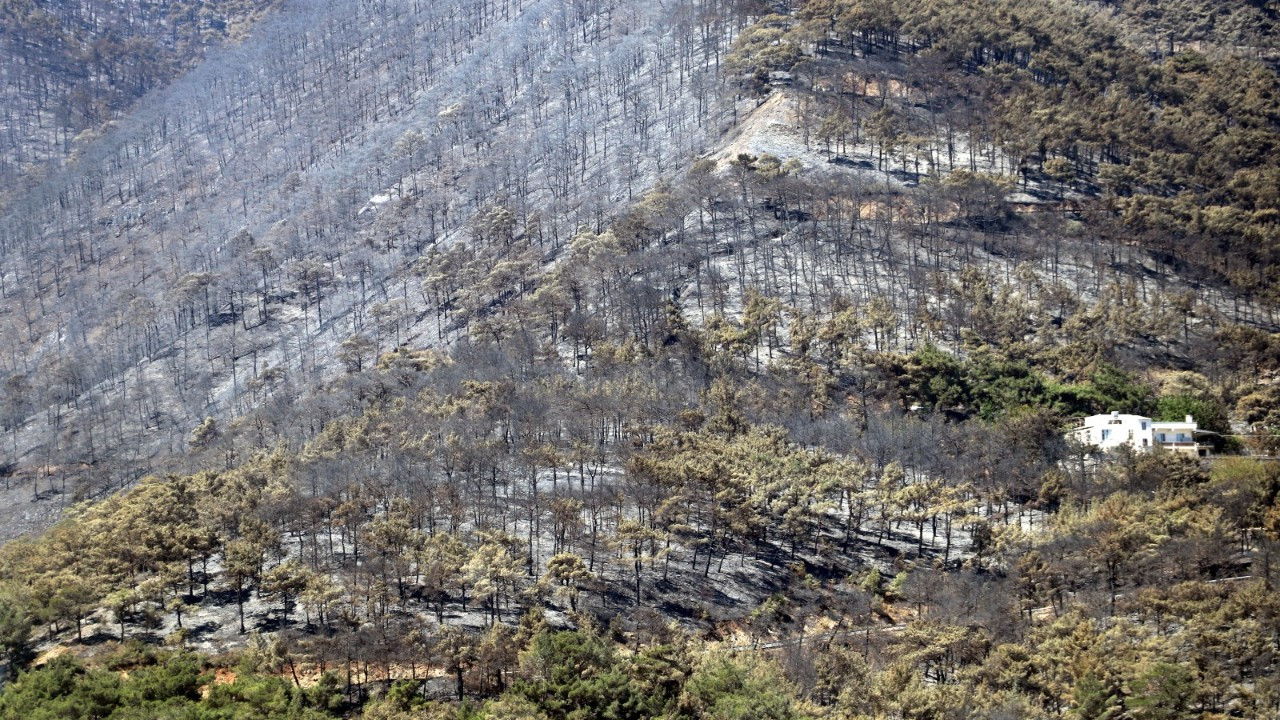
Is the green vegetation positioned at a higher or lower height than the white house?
higher

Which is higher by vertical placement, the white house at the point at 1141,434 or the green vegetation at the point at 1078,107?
the green vegetation at the point at 1078,107

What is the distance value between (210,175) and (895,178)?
3365 inches

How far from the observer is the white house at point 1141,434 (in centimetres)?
7544

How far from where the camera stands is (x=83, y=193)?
15488cm

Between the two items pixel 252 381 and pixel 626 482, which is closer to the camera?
pixel 626 482

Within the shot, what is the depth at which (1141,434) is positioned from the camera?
249 ft

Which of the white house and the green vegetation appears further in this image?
the green vegetation

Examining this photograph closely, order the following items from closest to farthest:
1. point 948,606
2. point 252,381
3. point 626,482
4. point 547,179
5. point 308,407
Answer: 1. point 948,606
2. point 626,482
3. point 308,407
4. point 252,381
5. point 547,179

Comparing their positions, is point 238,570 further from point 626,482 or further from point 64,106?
point 64,106

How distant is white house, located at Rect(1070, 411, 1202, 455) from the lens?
75438 millimetres

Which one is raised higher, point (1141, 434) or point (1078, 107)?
point (1078, 107)

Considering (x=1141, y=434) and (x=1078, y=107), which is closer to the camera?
(x=1141, y=434)

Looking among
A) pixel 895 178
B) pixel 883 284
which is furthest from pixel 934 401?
→ pixel 895 178

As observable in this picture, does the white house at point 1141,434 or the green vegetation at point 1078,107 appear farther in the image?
the green vegetation at point 1078,107
